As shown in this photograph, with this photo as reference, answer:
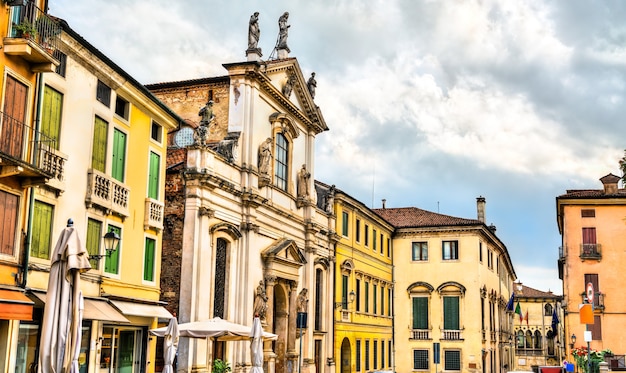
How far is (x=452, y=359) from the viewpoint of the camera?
50625 millimetres

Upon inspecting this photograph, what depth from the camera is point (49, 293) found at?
13500mm

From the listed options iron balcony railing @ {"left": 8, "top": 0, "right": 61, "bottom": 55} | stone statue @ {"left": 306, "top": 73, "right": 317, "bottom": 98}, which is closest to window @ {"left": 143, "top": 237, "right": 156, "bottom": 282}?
iron balcony railing @ {"left": 8, "top": 0, "right": 61, "bottom": 55}

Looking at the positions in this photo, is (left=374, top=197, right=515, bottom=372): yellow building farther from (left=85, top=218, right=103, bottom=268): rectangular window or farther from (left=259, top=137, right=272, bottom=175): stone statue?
(left=85, top=218, right=103, bottom=268): rectangular window

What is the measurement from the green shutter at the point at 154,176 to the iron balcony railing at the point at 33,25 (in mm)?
5866

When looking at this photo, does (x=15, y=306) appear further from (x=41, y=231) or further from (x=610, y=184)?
(x=610, y=184)

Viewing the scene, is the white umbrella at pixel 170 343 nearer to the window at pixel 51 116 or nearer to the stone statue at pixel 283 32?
the window at pixel 51 116

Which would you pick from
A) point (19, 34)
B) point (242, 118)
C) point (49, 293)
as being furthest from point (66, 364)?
point (242, 118)

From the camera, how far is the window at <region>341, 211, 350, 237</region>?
41.5 meters

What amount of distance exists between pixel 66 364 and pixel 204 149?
13113mm

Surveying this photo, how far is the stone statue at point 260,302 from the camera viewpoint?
2952 cm

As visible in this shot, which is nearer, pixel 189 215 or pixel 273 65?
pixel 189 215

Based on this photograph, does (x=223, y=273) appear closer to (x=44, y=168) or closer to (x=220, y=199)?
(x=220, y=199)

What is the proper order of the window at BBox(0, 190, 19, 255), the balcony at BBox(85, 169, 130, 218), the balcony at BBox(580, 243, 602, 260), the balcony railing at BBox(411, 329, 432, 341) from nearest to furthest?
the window at BBox(0, 190, 19, 255) → the balcony at BBox(85, 169, 130, 218) → the balcony at BBox(580, 243, 602, 260) → the balcony railing at BBox(411, 329, 432, 341)

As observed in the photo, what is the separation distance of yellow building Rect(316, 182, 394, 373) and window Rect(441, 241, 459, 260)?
3.97 metres
